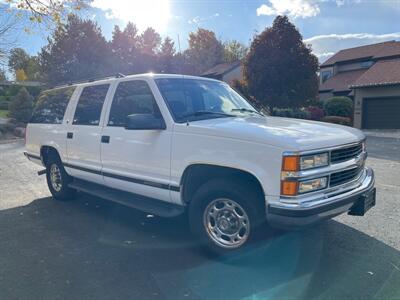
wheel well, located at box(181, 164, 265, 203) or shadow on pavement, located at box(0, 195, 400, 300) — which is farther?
wheel well, located at box(181, 164, 265, 203)

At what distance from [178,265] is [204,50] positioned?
5529 cm

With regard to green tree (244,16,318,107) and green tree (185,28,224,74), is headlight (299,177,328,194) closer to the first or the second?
green tree (244,16,318,107)

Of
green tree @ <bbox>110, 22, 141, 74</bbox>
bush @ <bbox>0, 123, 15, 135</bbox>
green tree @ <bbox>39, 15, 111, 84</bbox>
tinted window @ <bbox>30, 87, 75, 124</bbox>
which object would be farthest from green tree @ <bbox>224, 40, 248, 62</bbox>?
tinted window @ <bbox>30, 87, 75, 124</bbox>

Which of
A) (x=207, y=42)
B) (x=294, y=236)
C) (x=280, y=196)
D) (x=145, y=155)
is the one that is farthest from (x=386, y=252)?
(x=207, y=42)

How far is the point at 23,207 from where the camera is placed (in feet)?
21.0

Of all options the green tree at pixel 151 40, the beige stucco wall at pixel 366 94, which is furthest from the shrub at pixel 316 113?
the green tree at pixel 151 40

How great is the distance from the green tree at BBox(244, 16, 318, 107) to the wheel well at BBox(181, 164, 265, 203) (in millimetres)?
18738

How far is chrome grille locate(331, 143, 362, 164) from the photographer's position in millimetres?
3740

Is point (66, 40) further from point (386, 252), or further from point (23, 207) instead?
point (386, 252)

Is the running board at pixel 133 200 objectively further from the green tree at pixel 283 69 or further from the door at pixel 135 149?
the green tree at pixel 283 69

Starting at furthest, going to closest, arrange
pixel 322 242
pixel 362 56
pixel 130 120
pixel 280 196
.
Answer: pixel 362 56 → pixel 322 242 → pixel 130 120 → pixel 280 196

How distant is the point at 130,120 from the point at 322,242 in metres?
2.80

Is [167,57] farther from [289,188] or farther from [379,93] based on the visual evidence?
[289,188]

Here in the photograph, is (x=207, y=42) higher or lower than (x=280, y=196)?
higher
